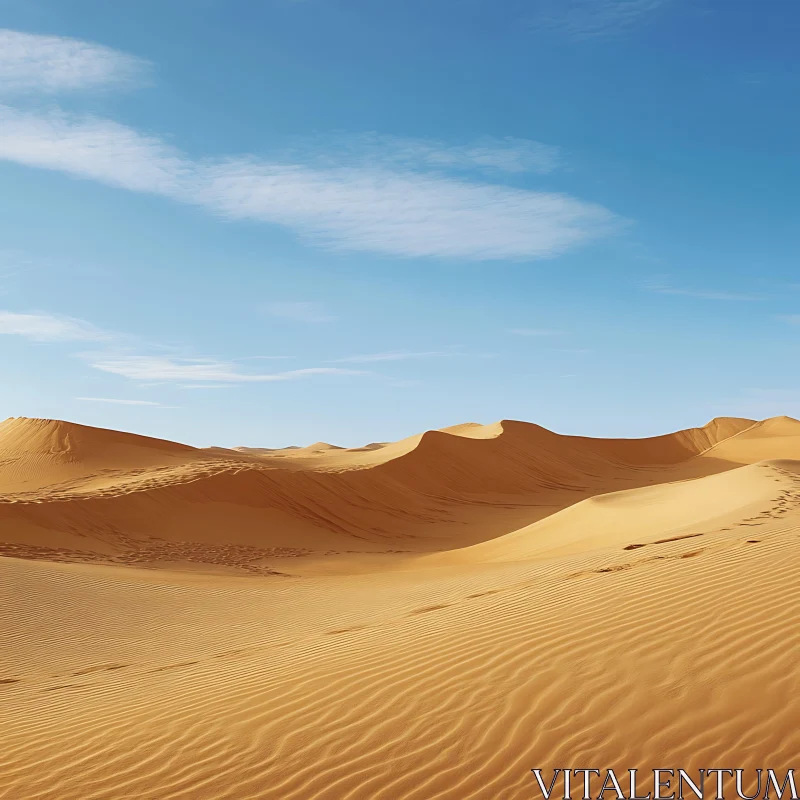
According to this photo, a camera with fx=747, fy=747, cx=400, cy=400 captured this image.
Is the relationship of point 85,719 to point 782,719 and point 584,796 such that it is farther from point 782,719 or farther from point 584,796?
point 782,719

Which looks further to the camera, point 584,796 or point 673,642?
point 673,642

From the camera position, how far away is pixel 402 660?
640cm

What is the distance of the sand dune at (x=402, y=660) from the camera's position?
4.66 meters

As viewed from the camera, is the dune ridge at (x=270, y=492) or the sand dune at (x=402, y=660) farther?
the dune ridge at (x=270, y=492)

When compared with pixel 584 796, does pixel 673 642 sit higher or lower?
higher

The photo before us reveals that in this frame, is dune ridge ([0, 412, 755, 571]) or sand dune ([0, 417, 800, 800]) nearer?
sand dune ([0, 417, 800, 800])

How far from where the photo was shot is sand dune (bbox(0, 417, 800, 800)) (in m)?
4.66

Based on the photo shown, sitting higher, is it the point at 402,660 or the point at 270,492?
A: the point at 270,492

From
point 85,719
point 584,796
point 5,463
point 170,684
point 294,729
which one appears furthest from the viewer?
point 5,463

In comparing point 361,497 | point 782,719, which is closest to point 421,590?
point 782,719

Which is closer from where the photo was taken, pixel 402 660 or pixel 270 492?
pixel 402 660

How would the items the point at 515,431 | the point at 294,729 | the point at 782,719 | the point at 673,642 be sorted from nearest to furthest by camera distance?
1. the point at 782,719
2. the point at 294,729
3. the point at 673,642
4. the point at 515,431

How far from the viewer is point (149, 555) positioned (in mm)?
20406

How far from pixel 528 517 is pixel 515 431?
19.9 metres
